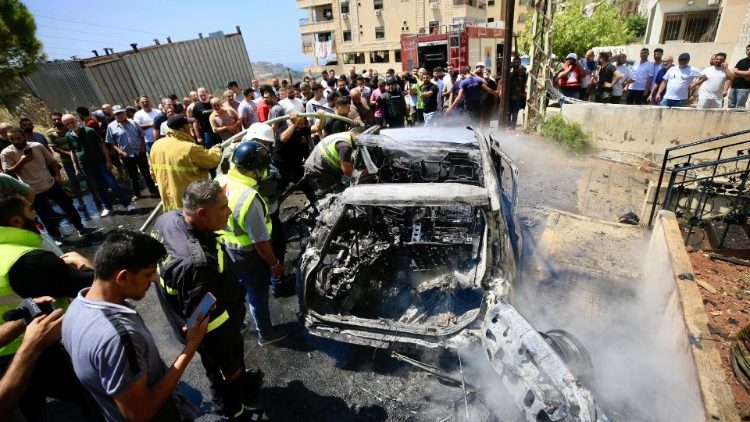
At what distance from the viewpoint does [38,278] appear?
2.04 meters

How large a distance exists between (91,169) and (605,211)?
8.83m

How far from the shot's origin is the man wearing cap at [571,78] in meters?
9.87

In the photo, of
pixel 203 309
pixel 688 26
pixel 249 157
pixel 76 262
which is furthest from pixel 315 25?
pixel 203 309

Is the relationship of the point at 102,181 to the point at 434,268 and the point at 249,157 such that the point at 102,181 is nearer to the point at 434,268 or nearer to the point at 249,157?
the point at 249,157

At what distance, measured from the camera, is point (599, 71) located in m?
9.86

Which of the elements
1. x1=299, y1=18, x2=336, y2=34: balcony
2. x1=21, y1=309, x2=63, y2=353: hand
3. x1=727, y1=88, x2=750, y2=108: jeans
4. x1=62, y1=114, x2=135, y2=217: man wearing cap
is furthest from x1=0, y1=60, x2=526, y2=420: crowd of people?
x1=299, y1=18, x2=336, y2=34: balcony

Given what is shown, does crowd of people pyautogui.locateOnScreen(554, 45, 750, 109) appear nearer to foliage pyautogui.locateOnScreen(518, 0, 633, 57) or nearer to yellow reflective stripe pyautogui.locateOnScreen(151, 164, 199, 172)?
foliage pyautogui.locateOnScreen(518, 0, 633, 57)

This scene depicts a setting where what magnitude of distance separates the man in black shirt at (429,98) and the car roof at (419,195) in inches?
268

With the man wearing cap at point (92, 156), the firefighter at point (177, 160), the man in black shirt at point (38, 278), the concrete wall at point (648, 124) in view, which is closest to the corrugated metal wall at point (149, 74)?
the man wearing cap at point (92, 156)

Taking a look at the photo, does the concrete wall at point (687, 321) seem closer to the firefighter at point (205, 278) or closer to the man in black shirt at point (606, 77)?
the firefighter at point (205, 278)

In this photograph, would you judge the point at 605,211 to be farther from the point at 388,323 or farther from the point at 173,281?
the point at 173,281

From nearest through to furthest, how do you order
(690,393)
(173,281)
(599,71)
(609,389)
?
(173,281) < (690,393) < (609,389) < (599,71)

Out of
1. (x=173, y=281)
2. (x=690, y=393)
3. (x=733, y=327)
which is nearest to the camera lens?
(x=173, y=281)

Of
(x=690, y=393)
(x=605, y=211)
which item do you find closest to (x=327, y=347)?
(x=690, y=393)
